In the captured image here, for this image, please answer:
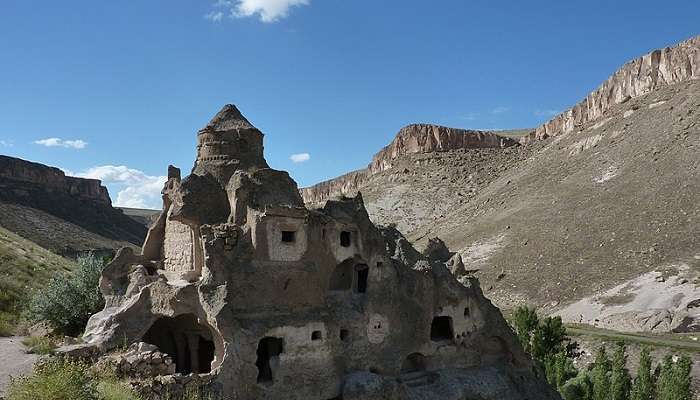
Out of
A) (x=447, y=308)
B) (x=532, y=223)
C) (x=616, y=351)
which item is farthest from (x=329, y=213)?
(x=532, y=223)

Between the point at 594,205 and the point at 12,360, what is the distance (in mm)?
56446

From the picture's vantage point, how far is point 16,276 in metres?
33.6

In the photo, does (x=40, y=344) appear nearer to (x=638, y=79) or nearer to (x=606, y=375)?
(x=606, y=375)

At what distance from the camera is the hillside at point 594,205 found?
159 ft

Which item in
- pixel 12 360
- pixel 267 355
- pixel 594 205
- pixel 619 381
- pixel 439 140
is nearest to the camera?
pixel 12 360

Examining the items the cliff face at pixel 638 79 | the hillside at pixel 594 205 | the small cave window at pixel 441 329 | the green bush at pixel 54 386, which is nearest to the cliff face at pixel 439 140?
the hillside at pixel 594 205

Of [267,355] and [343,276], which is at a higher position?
[343,276]

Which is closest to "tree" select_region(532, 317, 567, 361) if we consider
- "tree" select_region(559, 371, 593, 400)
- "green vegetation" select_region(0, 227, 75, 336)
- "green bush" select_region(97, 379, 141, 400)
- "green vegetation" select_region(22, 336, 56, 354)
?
"tree" select_region(559, 371, 593, 400)

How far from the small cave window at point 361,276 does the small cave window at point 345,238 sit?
110 centimetres

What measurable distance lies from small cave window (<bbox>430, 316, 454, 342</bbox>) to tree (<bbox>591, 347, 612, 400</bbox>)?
35.8ft

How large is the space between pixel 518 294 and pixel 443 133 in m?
74.5

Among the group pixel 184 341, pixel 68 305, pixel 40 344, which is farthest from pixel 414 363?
pixel 68 305

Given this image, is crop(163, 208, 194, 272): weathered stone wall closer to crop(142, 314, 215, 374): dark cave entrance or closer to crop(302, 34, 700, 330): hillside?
crop(142, 314, 215, 374): dark cave entrance

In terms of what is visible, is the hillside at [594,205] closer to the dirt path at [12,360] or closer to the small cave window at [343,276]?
the small cave window at [343,276]
